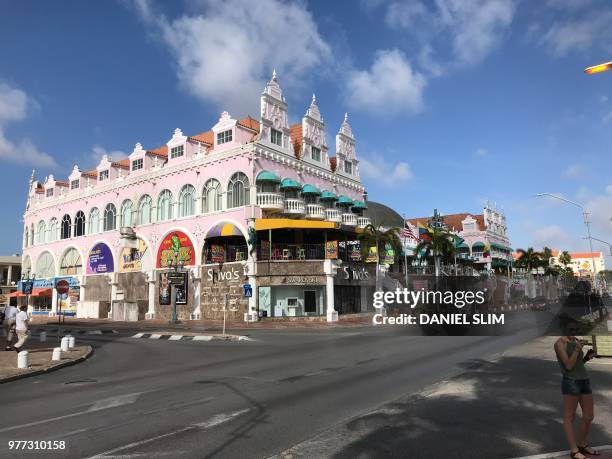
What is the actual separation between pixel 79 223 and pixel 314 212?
31.3m

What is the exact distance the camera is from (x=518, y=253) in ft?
293

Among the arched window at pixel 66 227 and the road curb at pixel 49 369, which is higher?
the arched window at pixel 66 227

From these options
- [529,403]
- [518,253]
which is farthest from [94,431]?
[518,253]

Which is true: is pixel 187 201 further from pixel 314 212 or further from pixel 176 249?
pixel 314 212

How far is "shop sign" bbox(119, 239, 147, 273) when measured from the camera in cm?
4812

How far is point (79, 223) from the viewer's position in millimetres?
56875

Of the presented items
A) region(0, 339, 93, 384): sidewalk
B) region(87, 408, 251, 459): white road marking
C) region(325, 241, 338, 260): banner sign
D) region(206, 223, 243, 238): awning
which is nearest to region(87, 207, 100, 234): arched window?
region(206, 223, 243, 238): awning

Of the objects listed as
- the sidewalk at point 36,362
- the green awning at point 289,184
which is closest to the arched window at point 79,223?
the green awning at point 289,184

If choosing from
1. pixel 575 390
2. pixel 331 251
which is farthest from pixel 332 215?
pixel 575 390

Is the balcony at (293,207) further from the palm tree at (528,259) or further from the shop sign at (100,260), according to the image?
the palm tree at (528,259)

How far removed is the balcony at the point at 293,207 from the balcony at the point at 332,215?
3.44m

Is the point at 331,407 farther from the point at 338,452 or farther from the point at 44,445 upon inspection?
the point at 44,445

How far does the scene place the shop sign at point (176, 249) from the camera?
43.1 metres

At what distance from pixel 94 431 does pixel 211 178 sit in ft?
119
